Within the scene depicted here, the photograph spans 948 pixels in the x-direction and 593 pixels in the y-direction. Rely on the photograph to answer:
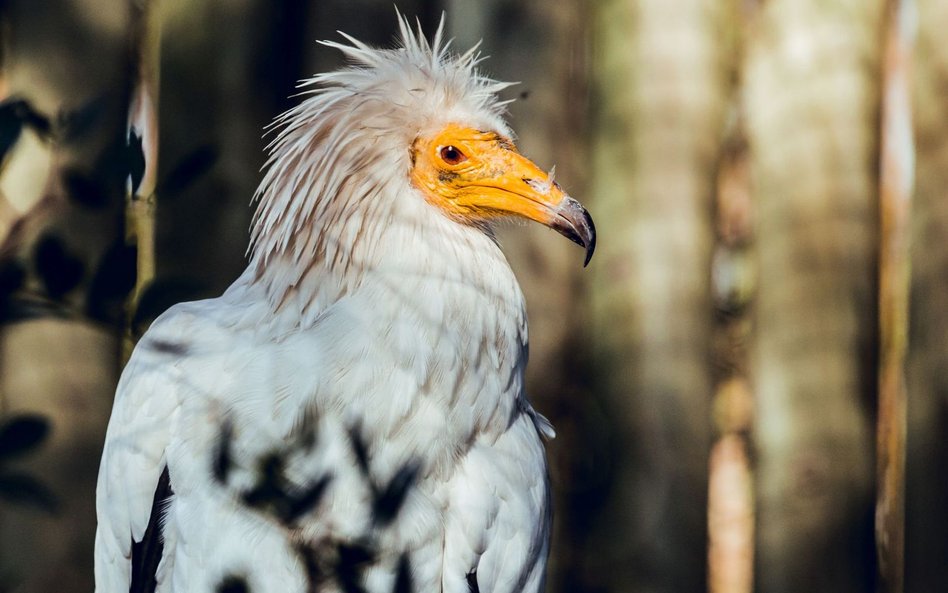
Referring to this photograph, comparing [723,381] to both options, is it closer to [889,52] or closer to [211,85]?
[889,52]

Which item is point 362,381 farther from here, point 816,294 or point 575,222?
point 816,294

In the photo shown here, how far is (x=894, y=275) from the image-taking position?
3.32m

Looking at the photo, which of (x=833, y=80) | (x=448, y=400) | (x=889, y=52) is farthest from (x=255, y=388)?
(x=889, y=52)

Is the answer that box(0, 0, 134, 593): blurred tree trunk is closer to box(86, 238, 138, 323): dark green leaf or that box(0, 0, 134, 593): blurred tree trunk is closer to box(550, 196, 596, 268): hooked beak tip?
box(550, 196, 596, 268): hooked beak tip

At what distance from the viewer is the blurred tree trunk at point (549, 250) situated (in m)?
3.12

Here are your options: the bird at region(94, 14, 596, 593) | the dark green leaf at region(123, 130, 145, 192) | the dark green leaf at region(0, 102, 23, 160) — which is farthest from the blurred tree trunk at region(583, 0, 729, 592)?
the dark green leaf at region(0, 102, 23, 160)

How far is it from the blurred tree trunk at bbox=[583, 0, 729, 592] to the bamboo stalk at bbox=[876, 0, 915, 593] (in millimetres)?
570

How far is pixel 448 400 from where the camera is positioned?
2014mm

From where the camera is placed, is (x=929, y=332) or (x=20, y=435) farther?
(x=929, y=332)

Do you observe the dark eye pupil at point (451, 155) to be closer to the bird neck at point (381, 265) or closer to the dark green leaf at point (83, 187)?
the bird neck at point (381, 265)

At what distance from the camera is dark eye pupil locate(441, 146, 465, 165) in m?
2.19

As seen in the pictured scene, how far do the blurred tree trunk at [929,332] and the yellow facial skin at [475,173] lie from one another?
151cm

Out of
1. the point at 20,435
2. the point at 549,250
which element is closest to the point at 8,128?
the point at 20,435

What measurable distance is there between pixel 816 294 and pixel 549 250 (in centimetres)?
85
